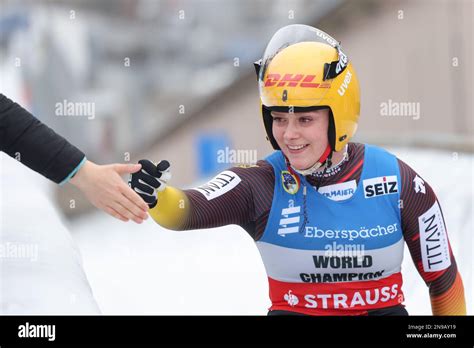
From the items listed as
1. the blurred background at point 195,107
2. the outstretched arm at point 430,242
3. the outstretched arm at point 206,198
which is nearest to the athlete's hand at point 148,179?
the outstretched arm at point 206,198

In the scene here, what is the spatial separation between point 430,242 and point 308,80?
2.98ft

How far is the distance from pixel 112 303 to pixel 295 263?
2.60 meters

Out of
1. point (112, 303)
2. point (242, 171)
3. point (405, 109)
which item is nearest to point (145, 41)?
point (405, 109)

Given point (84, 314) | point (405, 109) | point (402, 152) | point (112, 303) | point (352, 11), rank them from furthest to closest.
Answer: point (405, 109) < point (352, 11) < point (402, 152) < point (112, 303) < point (84, 314)

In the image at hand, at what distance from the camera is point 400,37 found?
11148 mm

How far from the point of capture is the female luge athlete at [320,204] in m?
3.53

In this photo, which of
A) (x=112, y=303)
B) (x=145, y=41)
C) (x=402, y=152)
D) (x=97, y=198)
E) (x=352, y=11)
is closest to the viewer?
(x=97, y=198)

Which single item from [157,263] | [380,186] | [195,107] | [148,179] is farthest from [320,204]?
[195,107]

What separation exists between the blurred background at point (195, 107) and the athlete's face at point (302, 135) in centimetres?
119

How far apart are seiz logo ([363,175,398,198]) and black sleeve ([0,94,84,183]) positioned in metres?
1.32

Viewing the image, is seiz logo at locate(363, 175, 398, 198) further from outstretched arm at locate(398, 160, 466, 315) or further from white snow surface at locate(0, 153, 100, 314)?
white snow surface at locate(0, 153, 100, 314)

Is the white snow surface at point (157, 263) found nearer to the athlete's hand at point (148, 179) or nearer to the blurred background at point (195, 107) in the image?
the blurred background at point (195, 107)

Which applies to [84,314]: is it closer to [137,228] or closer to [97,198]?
[97,198]

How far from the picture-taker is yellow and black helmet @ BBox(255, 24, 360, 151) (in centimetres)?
349
